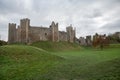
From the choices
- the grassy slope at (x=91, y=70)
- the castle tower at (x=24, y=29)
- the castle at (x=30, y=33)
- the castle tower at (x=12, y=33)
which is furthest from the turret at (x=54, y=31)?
the grassy slope at (x=91, y=70)

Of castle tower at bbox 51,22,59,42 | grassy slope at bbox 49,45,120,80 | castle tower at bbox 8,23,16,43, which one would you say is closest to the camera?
grassy slope at bbox 49,45,120,80

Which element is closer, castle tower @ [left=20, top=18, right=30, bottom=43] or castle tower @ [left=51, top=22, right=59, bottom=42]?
castle tower @ [left=20, top=18, right=30, bottom=43]

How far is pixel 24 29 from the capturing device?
87.9 meters

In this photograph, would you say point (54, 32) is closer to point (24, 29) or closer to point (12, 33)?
point (24, 29)

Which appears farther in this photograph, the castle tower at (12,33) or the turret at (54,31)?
the turret at (54,31)

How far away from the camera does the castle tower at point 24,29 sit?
288 ft

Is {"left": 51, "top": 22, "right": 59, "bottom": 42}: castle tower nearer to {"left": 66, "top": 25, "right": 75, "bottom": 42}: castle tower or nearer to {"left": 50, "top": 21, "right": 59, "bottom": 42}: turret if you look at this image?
{"left": 50, "top": 21, "right": 59, "bottom": 42}: turret

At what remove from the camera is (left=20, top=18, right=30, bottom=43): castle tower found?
288 ft

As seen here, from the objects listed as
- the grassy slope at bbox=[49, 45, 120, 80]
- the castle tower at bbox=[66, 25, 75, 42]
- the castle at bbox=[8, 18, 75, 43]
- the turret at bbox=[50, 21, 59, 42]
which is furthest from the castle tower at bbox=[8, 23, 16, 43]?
the grassy slope at bbox=[49, 45, 120, 80]

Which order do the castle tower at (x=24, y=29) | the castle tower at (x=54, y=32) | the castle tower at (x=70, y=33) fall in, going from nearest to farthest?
the castle tower at (x=24, y=29)
the castle tower at (x=54, y=32)
the castle tower at (x=70, y=33)

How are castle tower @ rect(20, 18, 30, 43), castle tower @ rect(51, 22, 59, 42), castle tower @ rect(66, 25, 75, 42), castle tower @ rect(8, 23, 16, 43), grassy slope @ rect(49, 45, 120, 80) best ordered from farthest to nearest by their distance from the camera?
castle tower @ rect(66, 25, 75, 42) → castle tower @ rect(51, 22, 59, 42) → castle tower @ rect(8, 23, 16, 43) → castle tower @ rect(20, 18, 30, 43) → grassy slope @ rect(49, 45, 120, 80)

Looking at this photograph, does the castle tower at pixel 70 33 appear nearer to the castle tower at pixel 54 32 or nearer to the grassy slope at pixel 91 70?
the castle tower at pixel 54 32

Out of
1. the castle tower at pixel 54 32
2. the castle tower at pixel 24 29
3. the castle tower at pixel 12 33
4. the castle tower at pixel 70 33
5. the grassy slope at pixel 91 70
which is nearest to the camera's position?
the grassy slope at pixel 91 70

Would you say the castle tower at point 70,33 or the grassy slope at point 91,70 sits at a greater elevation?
the castle tower at point 70,33
